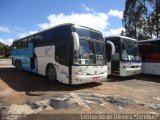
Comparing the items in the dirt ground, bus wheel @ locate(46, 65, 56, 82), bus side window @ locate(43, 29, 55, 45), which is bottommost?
the dirt ground

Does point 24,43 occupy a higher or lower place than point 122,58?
higher

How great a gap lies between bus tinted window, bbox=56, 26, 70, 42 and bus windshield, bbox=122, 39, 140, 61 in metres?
4.73

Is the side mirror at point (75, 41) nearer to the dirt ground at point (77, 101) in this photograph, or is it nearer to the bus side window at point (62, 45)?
the bus side window at point (62, 45)

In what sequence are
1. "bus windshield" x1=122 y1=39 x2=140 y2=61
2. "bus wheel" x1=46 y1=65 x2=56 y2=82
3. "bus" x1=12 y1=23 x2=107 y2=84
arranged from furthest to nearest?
"bus windshield" x1=122 y1=39 x2=140 y2=61 < "bus wheel" x1=46 y1=65 x2=56 y2=82 < "bus" x1=12 y1=23 x2=107 y2=84

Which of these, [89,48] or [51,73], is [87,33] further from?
[51,73]

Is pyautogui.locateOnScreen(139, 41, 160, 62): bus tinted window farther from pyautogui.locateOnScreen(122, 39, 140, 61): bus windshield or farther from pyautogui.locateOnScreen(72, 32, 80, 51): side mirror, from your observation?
pyautogui.locateOnScreen(72, 32, 80, 51): side mirror

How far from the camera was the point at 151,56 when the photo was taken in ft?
52.8

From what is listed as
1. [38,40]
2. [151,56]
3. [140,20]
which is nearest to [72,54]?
[38,40]

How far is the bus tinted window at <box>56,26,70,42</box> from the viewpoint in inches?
418

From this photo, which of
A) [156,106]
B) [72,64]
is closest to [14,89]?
[72,64]

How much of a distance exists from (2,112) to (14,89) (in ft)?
11.5

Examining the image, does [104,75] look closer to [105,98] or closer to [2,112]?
[105,98]

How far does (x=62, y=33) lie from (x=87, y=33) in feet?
3.98

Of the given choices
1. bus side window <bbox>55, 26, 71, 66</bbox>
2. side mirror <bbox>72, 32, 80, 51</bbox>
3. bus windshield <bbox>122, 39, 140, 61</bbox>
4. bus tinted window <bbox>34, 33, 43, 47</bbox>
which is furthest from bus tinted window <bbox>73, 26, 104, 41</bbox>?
bus tinted window <bbox>34, 33, 43, 47</bbox>
